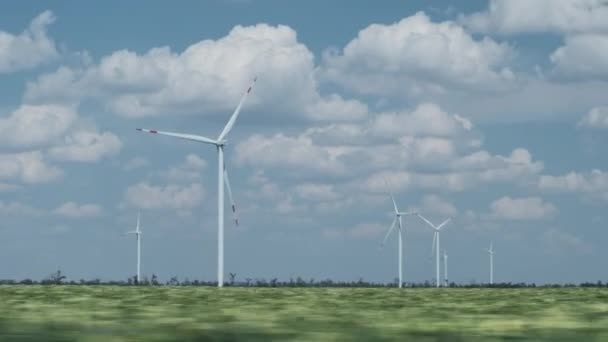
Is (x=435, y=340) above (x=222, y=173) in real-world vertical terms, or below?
below

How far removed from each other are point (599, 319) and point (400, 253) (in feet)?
283

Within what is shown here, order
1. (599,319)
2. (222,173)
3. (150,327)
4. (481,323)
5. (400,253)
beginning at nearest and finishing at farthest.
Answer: (150,327), (481,323), (599,319), (222,173), (400,253)

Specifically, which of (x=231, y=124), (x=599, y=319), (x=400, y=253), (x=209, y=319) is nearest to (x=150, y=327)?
(x=209, y=319)

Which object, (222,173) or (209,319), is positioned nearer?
(209,319)

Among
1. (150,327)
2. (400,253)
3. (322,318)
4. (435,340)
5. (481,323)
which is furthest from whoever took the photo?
(400,253)

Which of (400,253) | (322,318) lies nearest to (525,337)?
(322,318)

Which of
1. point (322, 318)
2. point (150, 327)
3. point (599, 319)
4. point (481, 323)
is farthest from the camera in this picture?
point (599, 319)

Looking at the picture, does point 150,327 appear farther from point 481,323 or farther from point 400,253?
point 400,253

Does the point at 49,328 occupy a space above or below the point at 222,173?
below

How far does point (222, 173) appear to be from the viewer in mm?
57281

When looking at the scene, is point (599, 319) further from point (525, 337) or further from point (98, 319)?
point (98, 319)

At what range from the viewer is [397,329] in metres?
8.16

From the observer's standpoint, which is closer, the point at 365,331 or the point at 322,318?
the point at 365,331

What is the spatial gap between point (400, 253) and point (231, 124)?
38.1 metres
